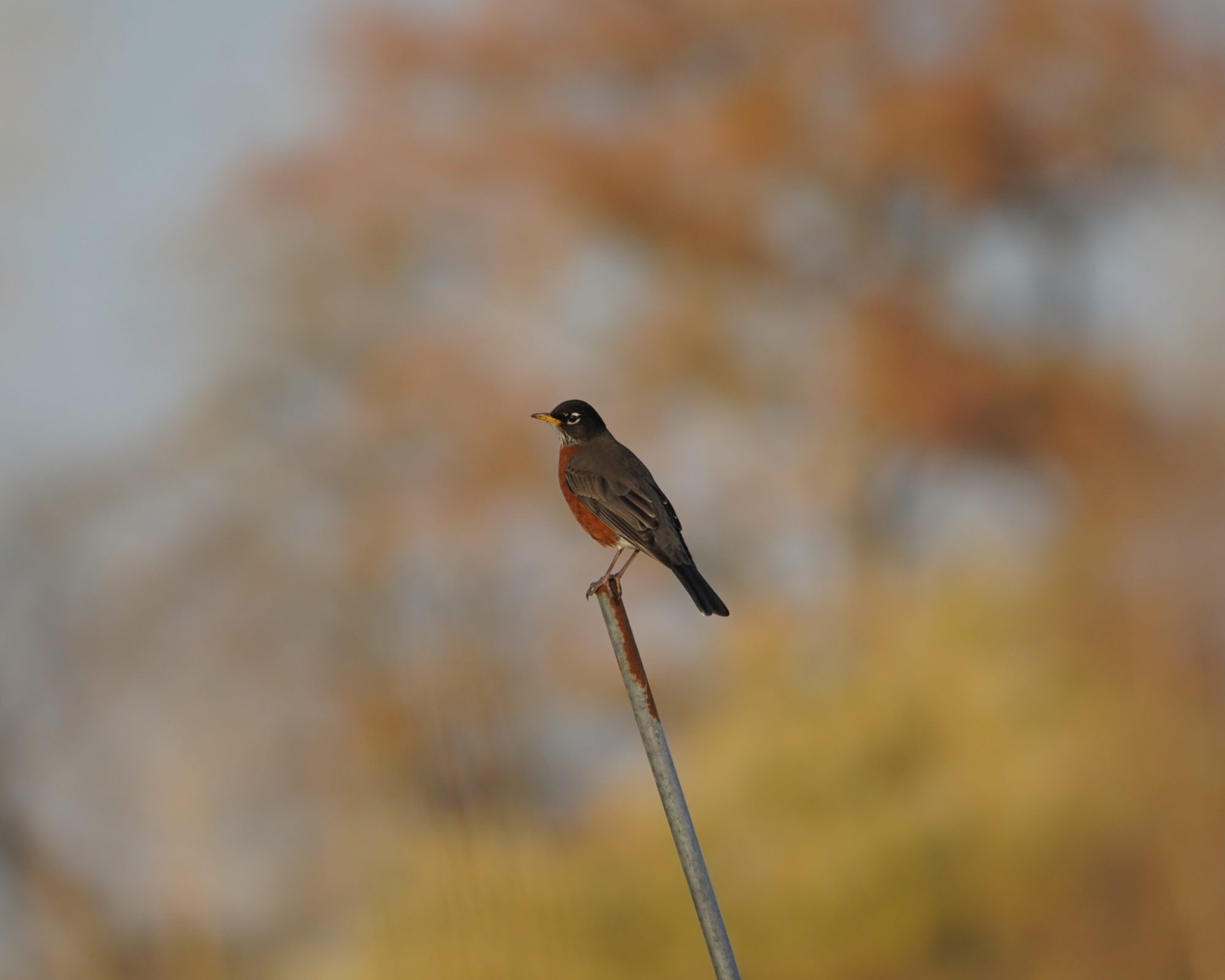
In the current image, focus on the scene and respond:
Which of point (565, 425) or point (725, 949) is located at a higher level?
point (565, 425)

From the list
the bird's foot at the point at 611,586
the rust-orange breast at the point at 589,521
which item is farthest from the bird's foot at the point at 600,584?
the rust-orange breast at the point at 589,521

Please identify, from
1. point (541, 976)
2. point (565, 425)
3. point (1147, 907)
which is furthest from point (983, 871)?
point (565, 425)

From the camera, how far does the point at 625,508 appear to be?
4504mm

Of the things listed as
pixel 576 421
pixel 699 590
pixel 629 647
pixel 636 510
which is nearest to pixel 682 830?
pixel 629 647

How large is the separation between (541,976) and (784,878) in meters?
2.46

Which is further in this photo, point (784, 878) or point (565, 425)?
point (784, 878)

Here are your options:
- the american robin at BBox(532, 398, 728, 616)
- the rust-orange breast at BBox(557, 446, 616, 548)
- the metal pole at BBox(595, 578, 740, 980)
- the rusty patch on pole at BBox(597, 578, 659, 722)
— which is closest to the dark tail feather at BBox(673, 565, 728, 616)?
the american robin at BBox(532, 398, 728, 616)

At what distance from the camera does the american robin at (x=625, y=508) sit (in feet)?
13.8

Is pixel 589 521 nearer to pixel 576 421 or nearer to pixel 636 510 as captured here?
pixel 636 510

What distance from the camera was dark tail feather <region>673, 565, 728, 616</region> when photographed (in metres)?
3.85

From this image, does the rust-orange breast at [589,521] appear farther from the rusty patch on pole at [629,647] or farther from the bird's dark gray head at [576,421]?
the rusty patch on pole at [629,647]

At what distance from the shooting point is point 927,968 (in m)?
9.55

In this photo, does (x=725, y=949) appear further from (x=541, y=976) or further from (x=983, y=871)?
(x=983, y=871)

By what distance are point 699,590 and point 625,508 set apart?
59cm
